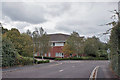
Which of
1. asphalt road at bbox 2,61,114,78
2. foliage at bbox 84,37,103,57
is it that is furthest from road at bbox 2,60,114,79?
foliage at bbox 84,37,103,57

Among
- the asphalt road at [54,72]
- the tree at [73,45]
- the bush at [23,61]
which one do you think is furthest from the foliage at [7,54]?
the tree at [73,45]

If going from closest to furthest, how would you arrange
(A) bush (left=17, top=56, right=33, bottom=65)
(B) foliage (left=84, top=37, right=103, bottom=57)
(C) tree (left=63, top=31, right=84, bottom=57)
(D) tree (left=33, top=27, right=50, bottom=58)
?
(A) bush (left=17, top=56, right=33, bottom=65) → (D) tree (left=33, top=27, right=50, bottom=58) → (C) tree (left=63, top=31, right=84, bottom=57) → (B) foliage (left=84, top=37, right=103, bottom=57)

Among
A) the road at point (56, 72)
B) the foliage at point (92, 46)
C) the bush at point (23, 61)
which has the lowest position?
the road at point (56, 72)

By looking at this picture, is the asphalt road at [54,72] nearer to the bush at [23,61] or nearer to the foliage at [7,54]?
the foliage at [7,54]

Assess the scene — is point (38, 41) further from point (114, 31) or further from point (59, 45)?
point (114, 31)

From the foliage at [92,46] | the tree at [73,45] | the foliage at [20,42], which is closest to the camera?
the foliage at [20,42]

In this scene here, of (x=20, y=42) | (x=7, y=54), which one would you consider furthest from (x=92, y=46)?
(x=7, y=54)

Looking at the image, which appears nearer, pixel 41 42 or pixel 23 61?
pixel 23 61

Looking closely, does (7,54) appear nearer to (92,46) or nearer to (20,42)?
(20,42)

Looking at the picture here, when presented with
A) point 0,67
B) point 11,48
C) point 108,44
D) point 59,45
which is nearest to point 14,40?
point 11,48

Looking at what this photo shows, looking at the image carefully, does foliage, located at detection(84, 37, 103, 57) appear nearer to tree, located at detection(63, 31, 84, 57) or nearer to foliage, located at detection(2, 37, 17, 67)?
tree, located at detection(63, 31, 84, 57)

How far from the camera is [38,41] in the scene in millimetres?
41938

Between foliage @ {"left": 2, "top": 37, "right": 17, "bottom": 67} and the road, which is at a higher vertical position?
foliage @ {"left": 2, "top": 37, "right": 17, "bottom": 67}

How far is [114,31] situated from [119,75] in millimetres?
3280
